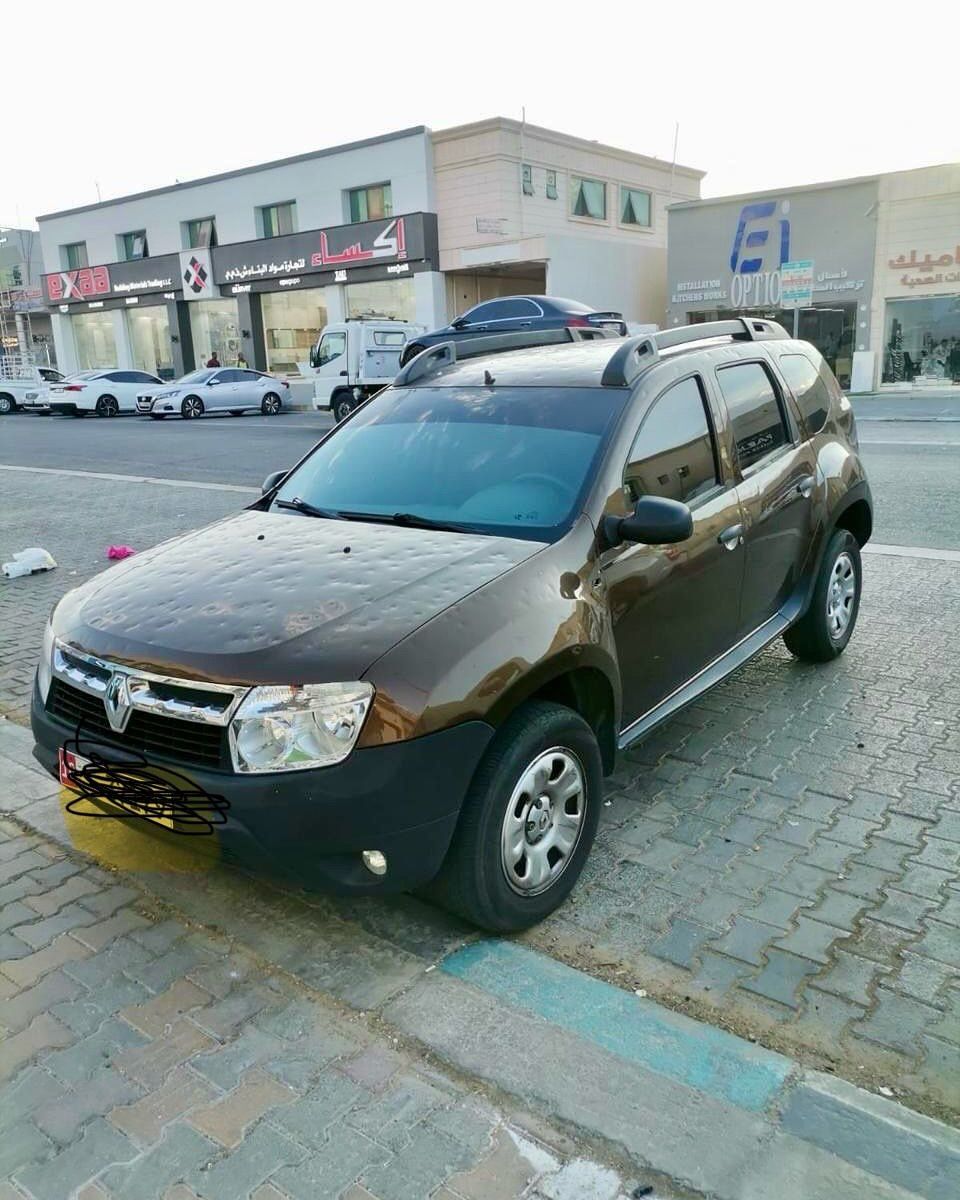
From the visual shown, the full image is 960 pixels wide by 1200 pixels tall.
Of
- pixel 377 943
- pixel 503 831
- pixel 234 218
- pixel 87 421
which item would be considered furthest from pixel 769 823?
pixel 234 218

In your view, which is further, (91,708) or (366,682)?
(91,708)

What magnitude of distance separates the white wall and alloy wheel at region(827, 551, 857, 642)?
28.8 meters

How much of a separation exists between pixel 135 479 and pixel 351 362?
31.4 feet

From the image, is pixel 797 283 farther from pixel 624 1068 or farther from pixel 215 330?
pixel 215 330

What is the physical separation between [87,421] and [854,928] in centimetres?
3015

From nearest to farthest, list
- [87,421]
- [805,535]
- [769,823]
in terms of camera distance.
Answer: [769,823]
[805,535]
[87,421]

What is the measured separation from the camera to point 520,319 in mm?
14359

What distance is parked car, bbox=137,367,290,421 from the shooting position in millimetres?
28016

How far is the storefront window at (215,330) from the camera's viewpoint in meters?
38.3

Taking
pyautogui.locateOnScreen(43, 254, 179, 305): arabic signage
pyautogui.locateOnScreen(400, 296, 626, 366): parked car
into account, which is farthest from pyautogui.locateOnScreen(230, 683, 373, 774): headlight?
pyautogui.locateOnScreen(43, 254, 179, 305): arabic signage

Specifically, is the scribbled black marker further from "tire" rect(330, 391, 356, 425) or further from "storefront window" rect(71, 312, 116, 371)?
"storefront window" rect(71, 312, 116, 371)

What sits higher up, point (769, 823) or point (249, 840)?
point (249, 840)

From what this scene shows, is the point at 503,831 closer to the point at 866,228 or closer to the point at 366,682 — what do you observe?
the point at 366,682

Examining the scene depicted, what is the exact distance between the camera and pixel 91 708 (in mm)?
3146
